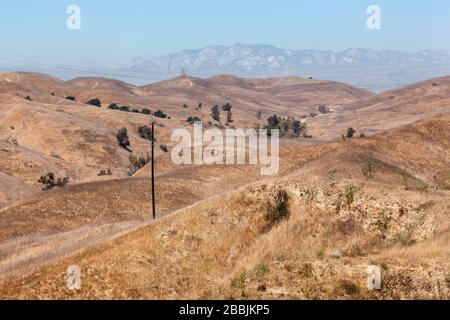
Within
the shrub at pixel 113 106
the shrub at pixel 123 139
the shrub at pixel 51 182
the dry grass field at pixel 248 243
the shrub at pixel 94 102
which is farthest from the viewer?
the shrub at pixel 94 102

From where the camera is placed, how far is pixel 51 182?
7094cm

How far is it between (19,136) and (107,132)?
58.2 feet

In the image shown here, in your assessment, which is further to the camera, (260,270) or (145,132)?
(145,132)

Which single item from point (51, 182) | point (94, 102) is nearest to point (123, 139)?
point (51, 182)

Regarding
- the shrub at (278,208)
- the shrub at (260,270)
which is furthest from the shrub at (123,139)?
the shrub at (260,270)

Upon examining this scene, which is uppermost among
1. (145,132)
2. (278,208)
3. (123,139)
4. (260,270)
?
(278,208)

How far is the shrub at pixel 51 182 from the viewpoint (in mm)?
70625

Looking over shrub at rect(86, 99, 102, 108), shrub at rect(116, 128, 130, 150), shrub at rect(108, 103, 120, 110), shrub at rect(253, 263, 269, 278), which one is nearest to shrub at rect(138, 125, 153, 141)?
shrub at rect(116, 128, 130, 150)

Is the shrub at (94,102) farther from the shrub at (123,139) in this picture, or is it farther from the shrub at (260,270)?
the shrub at (260,270)

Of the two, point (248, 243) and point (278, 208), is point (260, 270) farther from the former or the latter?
point (278, 208)

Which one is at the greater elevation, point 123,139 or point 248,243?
point 248,243

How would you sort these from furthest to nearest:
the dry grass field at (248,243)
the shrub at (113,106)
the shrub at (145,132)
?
the shrub at (113,106), the shrub at (145,132), the dry grass field at (248,243)

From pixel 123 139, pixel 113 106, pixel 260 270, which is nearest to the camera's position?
pixel 260 270
